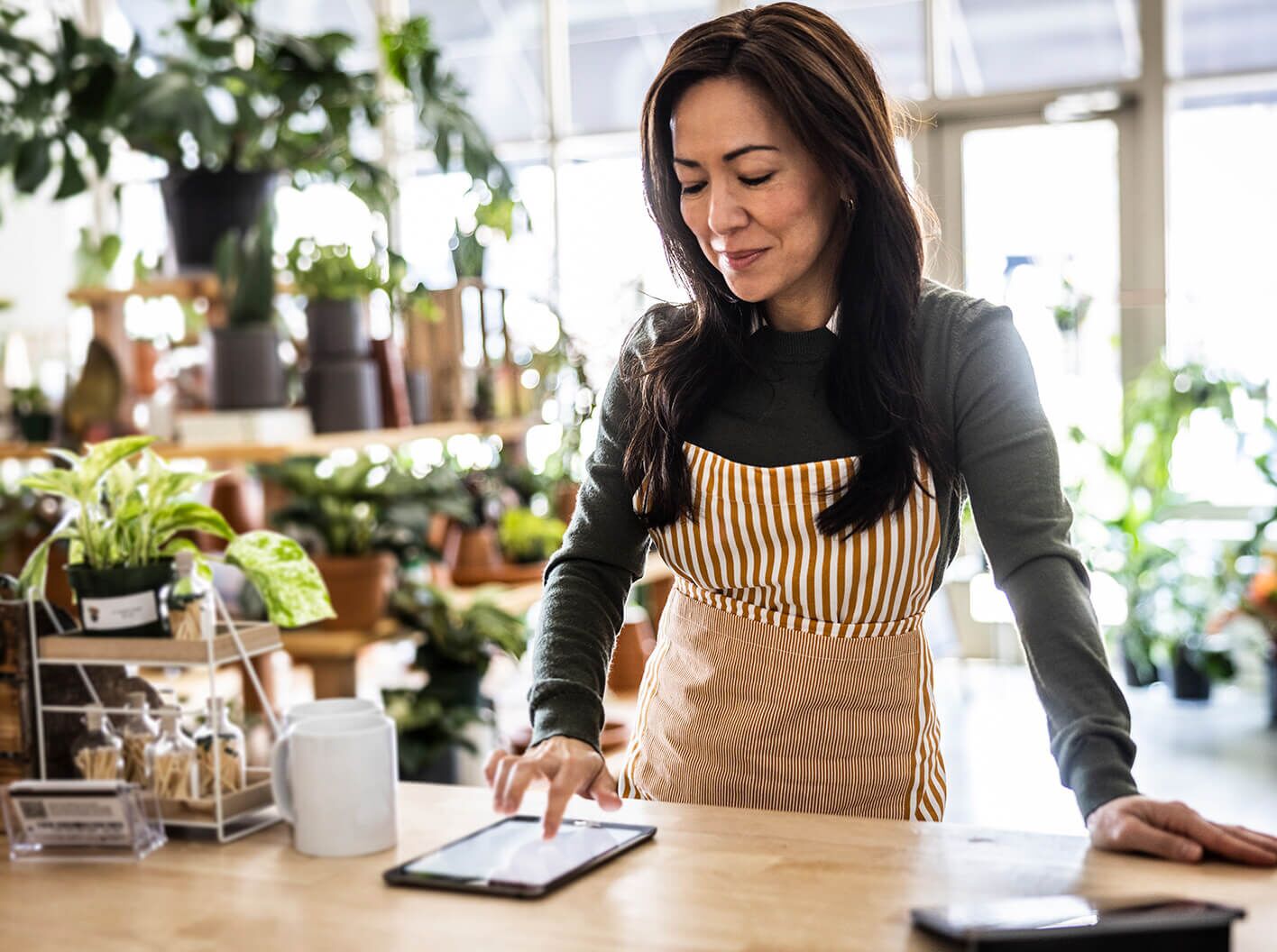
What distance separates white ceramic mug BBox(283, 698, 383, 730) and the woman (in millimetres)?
180

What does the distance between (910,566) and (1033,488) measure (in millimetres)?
190

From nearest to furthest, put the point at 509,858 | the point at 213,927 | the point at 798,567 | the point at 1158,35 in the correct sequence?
the point at 213,927, the point at 509,858, the point at 798,567, the point at 1158,35

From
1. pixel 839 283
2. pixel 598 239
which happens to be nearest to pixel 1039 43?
pixel 598 239

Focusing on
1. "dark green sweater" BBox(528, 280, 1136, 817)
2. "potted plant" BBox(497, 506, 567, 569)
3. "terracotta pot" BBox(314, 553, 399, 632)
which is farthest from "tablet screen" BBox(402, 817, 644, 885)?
"potted plant" BBox(497, 506, 567, 569)

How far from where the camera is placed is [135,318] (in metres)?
6.15

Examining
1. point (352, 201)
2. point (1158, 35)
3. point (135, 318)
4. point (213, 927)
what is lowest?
point (213, 927)

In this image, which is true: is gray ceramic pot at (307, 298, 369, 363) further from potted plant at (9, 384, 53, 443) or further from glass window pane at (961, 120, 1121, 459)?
glass window pane at (961, 120, 1121, 459)

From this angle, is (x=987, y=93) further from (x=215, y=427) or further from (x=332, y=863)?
(x=332, y=863)

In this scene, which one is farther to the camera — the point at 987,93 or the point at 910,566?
the point at 987,93

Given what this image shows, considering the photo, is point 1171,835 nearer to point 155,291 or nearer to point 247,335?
point 247,335

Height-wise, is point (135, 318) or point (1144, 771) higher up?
point (135, 318)

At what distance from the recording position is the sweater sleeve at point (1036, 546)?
1.36 meters

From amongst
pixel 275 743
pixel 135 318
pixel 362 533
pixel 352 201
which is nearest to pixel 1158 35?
pixel 352 201

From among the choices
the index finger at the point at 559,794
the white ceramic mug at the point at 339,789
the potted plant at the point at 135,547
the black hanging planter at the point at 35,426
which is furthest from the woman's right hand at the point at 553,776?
the black hanging planter at the point at 35,426
